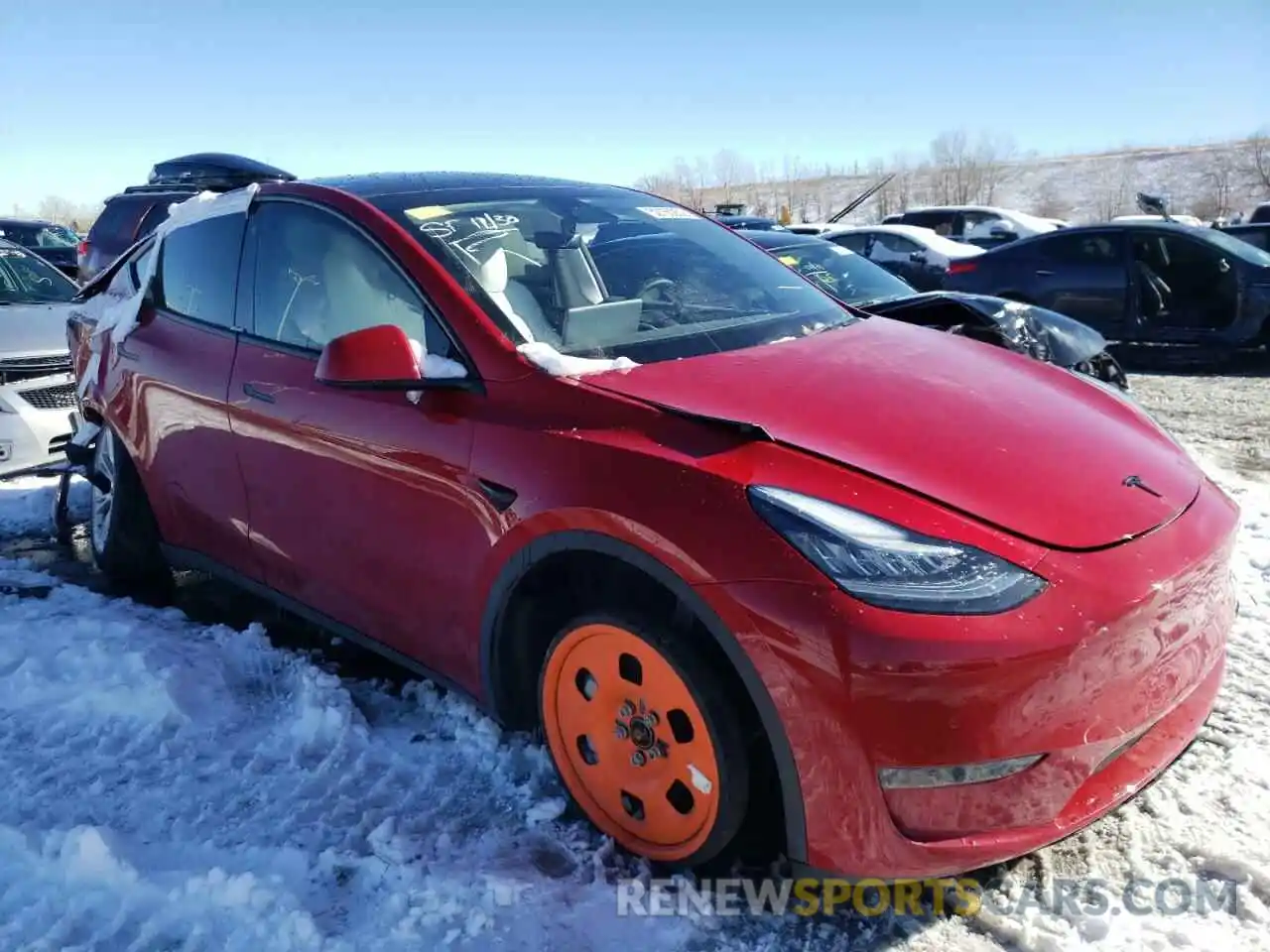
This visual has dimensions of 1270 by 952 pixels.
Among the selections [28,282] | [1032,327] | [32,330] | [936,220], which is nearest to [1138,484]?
[1032,327]

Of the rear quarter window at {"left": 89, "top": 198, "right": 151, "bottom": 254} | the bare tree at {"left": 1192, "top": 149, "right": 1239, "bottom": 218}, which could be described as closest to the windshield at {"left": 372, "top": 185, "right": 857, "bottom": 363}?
the rear quarter window at {"left": 89, "top": 198, "right": 151, "bottom": 254}

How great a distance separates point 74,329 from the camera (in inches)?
187

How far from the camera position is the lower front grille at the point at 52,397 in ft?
19.0

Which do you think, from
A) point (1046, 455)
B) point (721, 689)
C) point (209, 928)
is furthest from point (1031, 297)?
point (209, 928)

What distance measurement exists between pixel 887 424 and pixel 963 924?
1.14 metres

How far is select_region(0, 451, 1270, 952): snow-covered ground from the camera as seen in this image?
7.21 ft

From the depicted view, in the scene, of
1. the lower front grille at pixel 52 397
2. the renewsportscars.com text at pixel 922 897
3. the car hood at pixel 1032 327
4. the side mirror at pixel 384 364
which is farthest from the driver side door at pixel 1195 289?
the lower front grille at pixel 52 397

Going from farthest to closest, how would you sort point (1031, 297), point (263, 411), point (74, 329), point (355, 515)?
point (1031, 297) < point (74, 329) < point (263, 411) < point (355, 515)

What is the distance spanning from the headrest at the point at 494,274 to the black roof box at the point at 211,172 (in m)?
8.13

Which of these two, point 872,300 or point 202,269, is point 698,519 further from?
point 872,300

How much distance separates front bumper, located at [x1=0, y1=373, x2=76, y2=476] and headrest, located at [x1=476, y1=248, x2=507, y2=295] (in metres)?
3.73

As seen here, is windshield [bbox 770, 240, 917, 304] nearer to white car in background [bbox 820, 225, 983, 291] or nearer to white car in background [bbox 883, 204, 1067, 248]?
white car in background [bbox 820, 225, 983, 291]

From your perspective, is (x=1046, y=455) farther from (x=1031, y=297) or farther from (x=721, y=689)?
(x=1031, y=297)

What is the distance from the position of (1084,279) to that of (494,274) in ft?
27.0
